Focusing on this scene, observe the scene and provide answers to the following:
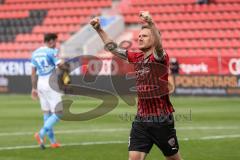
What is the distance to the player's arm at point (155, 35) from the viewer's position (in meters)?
8.14

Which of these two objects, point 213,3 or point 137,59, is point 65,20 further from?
point 137,59

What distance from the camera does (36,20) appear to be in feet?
144

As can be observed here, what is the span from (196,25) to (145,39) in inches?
1198

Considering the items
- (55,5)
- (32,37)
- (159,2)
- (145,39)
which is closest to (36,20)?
(55,5)

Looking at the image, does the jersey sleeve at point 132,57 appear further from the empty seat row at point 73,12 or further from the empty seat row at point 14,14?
the empty seat row at point 14,14

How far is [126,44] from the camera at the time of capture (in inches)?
1451

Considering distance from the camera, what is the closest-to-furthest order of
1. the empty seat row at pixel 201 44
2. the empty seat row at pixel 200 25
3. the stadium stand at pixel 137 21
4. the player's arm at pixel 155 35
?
the player's arm at pixel 155 35
the empty seat row at pixel 201 44
the stadium stand at pixel 137 21
the empty seat row at pixel 200 25

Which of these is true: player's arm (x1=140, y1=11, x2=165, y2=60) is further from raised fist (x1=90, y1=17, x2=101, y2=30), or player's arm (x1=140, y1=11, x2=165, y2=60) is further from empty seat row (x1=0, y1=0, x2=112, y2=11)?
empty seat row (x1=0, y1=0, x2=112, y2=11)

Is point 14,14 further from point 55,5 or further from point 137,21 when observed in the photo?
point 137,21

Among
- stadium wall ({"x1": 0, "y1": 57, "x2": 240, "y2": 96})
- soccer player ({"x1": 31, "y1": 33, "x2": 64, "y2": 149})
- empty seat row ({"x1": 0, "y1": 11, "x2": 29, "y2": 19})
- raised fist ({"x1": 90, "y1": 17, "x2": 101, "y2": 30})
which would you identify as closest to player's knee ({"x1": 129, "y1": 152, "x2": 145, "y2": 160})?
raised fist ({"x1": 90, "y1": 17, "x2": 101, "y2": 30})

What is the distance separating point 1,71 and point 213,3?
12.7 meters

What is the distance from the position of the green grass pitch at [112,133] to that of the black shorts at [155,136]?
148 inches

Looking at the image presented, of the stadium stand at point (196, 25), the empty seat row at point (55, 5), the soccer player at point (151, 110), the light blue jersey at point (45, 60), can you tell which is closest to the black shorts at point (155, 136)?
the soccer player at point (151, 110)

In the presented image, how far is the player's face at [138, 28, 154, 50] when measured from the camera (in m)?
8.52
